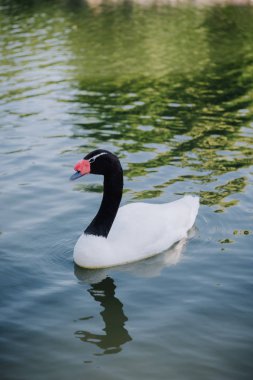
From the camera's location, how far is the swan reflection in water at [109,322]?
295 inches

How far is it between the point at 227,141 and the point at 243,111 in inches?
102

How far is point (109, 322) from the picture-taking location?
798cm

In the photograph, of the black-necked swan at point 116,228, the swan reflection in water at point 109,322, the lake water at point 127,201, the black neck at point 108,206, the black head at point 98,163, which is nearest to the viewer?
the lake water at point 127,201

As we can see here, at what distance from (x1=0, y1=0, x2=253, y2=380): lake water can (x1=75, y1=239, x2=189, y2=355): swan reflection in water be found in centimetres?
2

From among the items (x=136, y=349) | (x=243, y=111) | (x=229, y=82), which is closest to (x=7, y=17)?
(x=229, y=82)

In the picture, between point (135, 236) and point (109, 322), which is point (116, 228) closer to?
point (135, 236)

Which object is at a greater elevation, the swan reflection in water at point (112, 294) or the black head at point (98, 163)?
the black head at point (98, 163)

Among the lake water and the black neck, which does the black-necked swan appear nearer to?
the black neck

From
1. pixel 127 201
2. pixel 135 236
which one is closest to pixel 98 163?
pixel 135 236

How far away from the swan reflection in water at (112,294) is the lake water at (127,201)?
0.06ft

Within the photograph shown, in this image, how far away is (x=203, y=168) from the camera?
12.8 meters

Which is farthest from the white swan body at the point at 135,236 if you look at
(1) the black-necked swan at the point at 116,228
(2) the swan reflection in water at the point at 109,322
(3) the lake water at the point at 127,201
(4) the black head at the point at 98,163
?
(4) the black head at the point at 98,163

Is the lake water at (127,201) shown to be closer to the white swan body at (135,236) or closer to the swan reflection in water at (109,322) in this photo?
the swan reflection in water at (109,322)

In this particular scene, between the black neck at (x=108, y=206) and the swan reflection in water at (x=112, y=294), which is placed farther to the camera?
the black neck at (x=108, y=206)
